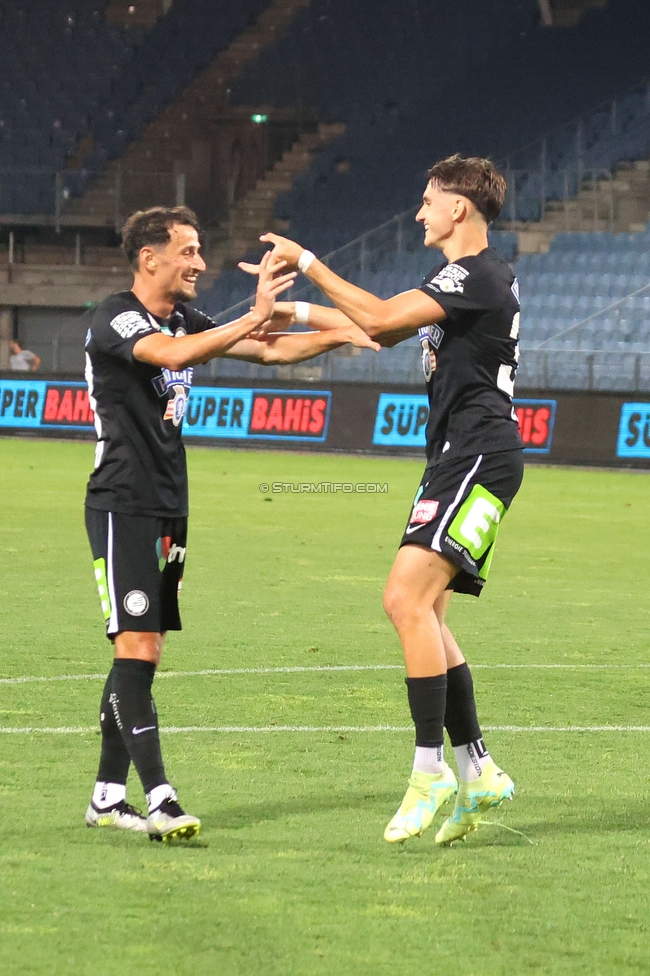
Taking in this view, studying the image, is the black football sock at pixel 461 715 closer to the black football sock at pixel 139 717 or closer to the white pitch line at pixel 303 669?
the black football sock at pixel 139 717

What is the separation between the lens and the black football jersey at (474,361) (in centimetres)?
528

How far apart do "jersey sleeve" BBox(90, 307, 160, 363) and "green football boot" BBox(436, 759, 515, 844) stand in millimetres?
1887

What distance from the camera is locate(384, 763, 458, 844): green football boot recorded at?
198 inches

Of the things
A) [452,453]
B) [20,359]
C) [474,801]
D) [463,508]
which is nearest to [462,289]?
[452,453]

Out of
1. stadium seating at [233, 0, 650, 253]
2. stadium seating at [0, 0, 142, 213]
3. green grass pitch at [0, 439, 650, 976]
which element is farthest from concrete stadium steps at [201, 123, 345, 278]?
green grass pitch at [0, 439, 650, 976]

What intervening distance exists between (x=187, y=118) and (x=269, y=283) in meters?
38.3

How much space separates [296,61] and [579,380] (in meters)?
21.1

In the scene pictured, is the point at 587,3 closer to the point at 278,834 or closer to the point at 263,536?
the point at 263,536

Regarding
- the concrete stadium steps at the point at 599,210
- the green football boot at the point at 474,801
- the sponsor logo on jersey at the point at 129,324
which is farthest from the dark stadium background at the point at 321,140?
the green football boot at the point at 474,801

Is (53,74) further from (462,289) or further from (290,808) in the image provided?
(290,808)

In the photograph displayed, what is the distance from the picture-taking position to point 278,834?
5078mm

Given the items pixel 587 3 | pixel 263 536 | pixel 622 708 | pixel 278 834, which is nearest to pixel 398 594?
→ pixel 278 834

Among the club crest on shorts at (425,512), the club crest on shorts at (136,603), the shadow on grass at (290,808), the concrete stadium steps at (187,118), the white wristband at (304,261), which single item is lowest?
the shadow on grass at (290,808)

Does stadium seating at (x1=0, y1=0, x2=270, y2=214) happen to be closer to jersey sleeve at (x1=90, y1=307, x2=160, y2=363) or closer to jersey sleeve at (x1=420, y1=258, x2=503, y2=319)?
jersey sleeve at (x1=90, y1=307, x2=160, y2=363)
